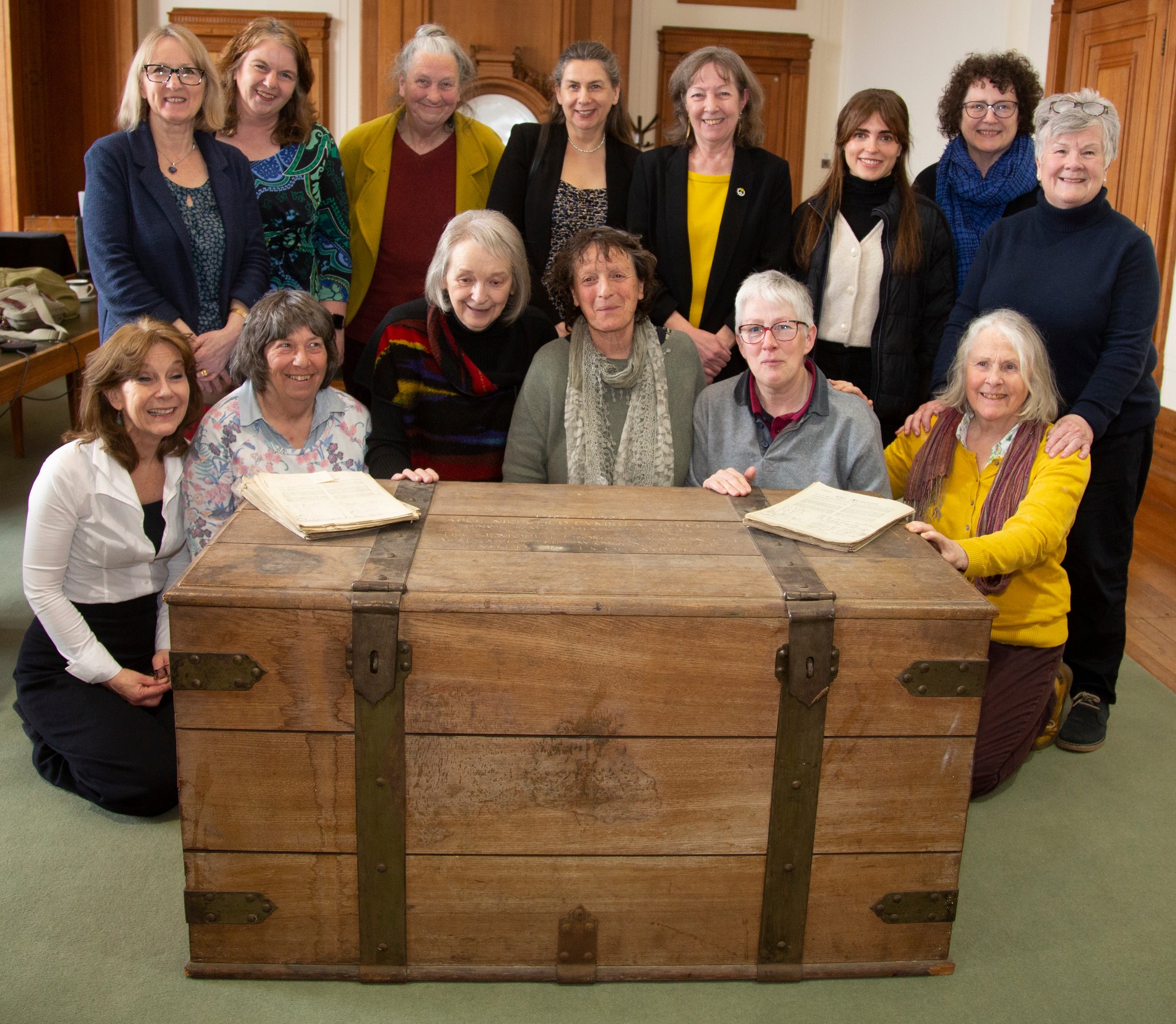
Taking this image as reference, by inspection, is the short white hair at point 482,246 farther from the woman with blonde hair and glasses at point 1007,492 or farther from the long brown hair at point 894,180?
the woman with blonde hair and glasses at point 1007,492

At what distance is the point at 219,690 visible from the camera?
5.42 feet

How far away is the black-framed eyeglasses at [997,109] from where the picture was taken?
2883 mm

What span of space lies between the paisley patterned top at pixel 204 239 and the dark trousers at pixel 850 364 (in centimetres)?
150

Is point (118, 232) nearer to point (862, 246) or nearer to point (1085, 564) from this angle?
point (862, 246)

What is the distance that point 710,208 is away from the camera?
2824 mm

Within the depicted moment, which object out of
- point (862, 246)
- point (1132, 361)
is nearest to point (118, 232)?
point (862, 246)

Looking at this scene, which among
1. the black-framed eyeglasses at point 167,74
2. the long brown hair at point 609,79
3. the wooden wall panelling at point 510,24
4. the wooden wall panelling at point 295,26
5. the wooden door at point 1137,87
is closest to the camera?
the black-framed eyeglasses at point 167,74

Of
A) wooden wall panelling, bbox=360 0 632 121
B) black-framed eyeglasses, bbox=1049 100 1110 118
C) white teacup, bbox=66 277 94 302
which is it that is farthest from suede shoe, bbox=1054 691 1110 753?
wooden wall panelling, bbox=360 0 632 121

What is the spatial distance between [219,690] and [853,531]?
1068mm

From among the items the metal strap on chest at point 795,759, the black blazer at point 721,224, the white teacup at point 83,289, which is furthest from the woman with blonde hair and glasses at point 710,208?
the white teacup at point 83,289

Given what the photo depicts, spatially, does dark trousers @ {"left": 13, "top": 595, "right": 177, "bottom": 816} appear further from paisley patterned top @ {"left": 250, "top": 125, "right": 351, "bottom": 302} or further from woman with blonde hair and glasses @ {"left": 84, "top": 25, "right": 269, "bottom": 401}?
paisley patterned top @ {"left": 250, "top": 125, "right": 351, "bottom": 302}

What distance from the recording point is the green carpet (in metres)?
1.73

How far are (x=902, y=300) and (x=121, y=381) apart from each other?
1.81 metres

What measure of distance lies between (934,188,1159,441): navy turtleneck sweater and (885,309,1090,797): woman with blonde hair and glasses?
9cm
